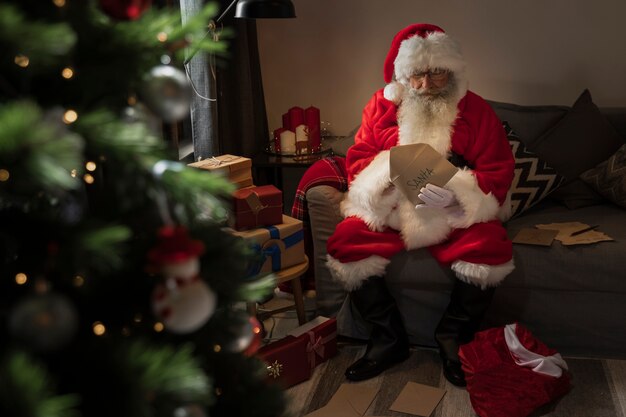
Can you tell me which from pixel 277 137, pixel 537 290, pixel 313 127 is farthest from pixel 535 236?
pixel 277 137

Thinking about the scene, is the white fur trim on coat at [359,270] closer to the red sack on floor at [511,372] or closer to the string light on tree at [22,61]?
the red sack on floor at [511,372]

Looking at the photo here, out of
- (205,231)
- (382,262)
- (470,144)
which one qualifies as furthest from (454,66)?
(205,231)

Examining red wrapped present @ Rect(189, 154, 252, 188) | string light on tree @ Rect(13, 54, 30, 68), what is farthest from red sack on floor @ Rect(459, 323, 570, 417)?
string light on tree @ Rect(13, 54, 30, 68)

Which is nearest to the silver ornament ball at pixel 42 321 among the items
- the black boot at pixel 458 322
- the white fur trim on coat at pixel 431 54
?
the black boot at pixel 458 322

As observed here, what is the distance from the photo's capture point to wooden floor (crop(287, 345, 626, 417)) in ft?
7.82

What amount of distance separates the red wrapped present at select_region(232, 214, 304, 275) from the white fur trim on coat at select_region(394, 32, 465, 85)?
738 mm

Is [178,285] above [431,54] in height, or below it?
below

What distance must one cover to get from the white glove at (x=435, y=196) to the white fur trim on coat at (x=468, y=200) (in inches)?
1.7

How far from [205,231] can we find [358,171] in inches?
68.9

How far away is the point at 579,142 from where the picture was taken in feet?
10.3

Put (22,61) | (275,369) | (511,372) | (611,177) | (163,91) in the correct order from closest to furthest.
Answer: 1. (22,61)
2. (163,91)
3. (511,372)
4. (275,369)
5. (611,177)

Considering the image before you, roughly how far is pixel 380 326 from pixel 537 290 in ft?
2.01

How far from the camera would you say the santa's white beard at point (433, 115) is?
8.89 ft

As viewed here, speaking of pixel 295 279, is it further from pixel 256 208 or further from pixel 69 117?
pixel 69 117
